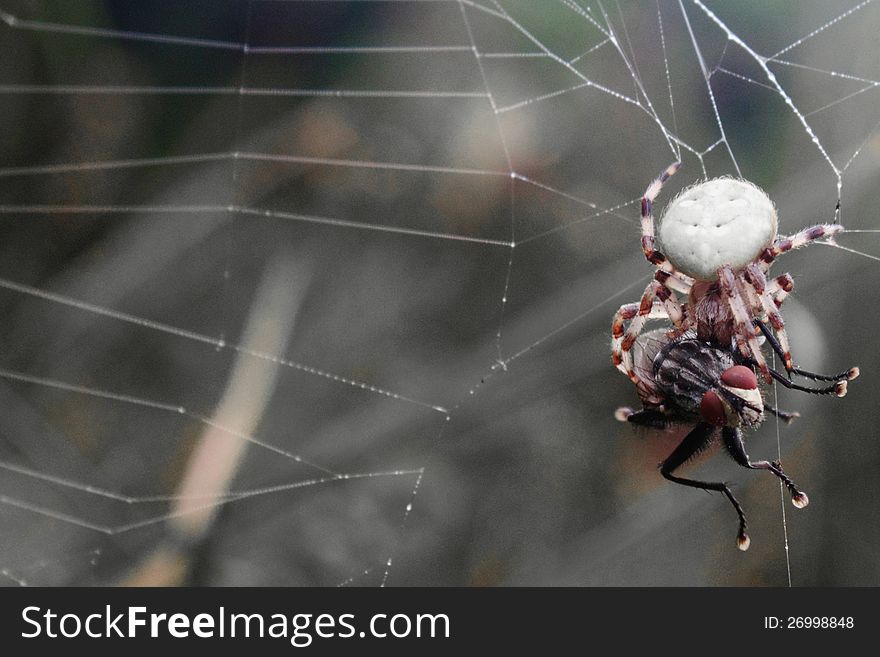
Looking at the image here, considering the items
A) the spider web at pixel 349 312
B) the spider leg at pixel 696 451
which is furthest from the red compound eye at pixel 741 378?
the spider web at pixel 349 312

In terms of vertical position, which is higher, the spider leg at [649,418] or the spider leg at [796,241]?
the spider leg at [796,241]

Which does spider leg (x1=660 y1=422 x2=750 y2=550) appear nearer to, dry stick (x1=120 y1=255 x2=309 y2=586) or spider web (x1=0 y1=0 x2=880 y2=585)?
spider web (x1=0 y1=0 x2=880 y2=585)

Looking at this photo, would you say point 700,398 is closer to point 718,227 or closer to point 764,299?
point 764,299

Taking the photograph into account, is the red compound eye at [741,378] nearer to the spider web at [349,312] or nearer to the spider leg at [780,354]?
the spider leg at [780,354]

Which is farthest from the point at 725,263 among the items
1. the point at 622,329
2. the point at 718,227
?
the point at 622,329
